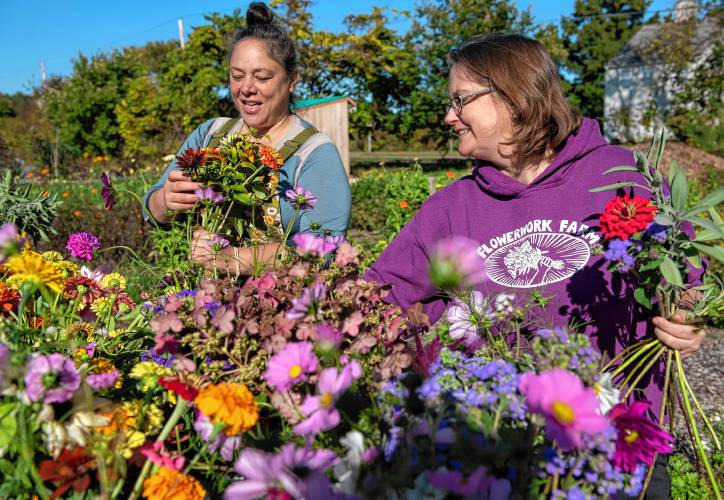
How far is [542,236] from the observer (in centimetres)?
160

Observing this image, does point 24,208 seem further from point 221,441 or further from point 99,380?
point 221,441

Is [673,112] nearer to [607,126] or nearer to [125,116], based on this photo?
[607,126]

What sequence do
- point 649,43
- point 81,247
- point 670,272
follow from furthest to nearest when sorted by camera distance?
1. point 649,43
2. point 81,247
3. point 670,272

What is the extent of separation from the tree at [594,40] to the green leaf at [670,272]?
3066cm

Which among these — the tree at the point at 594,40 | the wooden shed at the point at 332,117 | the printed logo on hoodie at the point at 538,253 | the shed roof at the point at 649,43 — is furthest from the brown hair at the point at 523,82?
the tree at the point at 594,40

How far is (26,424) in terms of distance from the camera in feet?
2.29

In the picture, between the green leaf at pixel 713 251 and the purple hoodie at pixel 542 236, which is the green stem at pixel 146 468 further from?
the purple hoodie at pixel 542 236

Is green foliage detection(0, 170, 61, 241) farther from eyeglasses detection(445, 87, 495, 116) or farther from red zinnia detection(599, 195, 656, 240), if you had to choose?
red zinnia detection(599, 195, 656, 240)

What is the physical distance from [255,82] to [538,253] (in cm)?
111

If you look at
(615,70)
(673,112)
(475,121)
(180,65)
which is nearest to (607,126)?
(615,70)

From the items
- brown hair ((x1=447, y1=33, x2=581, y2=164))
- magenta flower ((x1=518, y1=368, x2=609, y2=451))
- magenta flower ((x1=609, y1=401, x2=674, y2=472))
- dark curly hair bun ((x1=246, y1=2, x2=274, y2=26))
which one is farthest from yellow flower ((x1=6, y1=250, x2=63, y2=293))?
dark curly hair bun ((x1=246, y1=2, x2=274, y2=26))

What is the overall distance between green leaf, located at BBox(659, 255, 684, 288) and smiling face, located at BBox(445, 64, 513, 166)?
0.92 meters

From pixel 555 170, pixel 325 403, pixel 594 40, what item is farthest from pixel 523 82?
pixel 594 40

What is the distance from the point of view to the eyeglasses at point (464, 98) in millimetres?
1651
